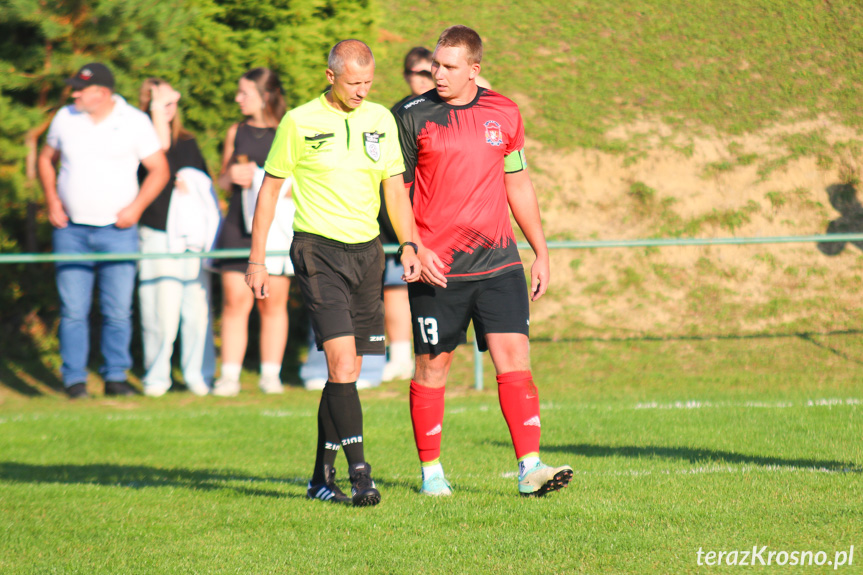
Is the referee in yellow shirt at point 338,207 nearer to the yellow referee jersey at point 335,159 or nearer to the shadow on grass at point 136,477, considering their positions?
the yellow referee jersey at point 335,159

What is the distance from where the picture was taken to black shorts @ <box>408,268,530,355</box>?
5.21m

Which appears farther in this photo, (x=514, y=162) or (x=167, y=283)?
(x=167, y=283)

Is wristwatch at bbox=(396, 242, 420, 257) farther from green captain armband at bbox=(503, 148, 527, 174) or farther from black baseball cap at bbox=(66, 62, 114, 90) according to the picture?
black baseball cap at bbox=(66, 62, 114, 90)

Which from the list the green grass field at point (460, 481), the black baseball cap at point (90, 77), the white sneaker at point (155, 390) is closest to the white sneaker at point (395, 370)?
the green grass field at point (460, 481)

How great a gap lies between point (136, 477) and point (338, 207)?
2408 millimetres

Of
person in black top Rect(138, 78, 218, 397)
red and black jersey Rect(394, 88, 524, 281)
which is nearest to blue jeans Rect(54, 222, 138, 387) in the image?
person in black top Rect(138, 78, 218, 397)

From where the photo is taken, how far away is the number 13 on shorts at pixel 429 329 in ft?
17.2

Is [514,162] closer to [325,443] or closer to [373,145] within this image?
[373,145]

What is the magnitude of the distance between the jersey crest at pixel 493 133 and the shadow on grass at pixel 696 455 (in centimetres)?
224

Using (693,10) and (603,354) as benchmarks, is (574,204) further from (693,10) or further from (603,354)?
(693,10)

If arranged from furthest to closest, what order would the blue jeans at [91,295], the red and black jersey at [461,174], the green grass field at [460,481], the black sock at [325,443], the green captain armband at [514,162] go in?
the blue jeans at [91,295], the green captain armband at [514,162], the black sock at [325,443], the red and black jersey at [461,174], the green grass field at [460,481]

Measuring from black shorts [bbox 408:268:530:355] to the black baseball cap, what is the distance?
16.8ft

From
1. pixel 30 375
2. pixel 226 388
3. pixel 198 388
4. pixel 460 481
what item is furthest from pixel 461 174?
pixel 30 375

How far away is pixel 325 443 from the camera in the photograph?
17.3ft
